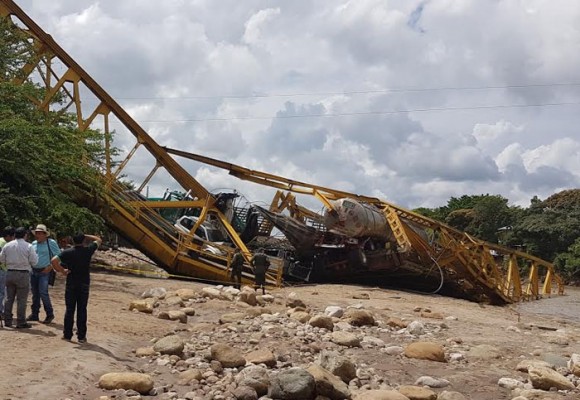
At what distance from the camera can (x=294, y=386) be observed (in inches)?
259

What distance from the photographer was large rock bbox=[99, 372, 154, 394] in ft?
21.6

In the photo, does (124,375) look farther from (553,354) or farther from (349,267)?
(349,267)

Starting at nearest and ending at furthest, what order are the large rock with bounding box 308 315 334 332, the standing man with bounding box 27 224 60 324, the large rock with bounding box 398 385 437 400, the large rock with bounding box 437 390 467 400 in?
1. the large rock with bounding box 398 385 437 400
2. the large rock with bounding box 437 390 467 400
3. the standing man with bounding box 27 224 60 324
4. the large rock with bounding box 308 315 334 332

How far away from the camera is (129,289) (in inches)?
631

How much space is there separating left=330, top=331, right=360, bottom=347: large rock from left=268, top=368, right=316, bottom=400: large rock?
10.1 ft

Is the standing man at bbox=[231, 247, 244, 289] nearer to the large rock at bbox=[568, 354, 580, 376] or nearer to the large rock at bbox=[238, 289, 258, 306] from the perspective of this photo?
the large rock at bbox=[238, 289, 258, 306]

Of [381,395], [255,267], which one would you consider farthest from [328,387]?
[255,267]

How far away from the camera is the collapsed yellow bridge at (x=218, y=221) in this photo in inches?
808

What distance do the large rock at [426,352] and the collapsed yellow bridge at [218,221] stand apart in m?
11.7

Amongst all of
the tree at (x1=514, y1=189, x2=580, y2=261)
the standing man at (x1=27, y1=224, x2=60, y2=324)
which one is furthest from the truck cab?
the tree at (x1=514, y1=189, x2=580, y2=261)

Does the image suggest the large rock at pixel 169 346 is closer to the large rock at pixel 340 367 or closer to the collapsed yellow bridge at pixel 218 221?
the large rock at pixel 340 367

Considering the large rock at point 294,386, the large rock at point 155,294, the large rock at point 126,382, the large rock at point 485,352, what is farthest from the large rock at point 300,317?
the large rock at point 126,382

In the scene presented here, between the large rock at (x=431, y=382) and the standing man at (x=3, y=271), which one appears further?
the standing man at (x=3, y=271)

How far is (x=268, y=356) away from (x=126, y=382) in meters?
A: 2.18
